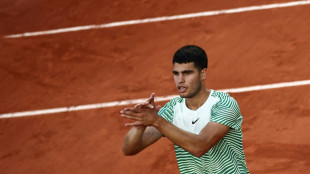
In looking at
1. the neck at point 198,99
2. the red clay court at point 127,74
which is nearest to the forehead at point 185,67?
the neck at point 198,99

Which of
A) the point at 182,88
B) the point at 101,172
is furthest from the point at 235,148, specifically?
the point at 101,172

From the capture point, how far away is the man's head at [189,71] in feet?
14.0

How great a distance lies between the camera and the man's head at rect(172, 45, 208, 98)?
4254 millimetres

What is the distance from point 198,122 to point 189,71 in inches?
16.4

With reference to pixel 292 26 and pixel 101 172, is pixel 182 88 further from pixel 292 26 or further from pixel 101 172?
pixel 292 26

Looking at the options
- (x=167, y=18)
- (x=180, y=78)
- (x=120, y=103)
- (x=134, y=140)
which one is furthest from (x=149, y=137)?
(x=167, y=18)

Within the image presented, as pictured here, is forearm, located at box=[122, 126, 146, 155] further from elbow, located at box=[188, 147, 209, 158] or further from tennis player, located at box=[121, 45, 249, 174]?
elbow, located at box=[188, 147, 209, 158]

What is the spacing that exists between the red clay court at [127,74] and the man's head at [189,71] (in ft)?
11.0

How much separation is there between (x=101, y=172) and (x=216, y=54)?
3381mm

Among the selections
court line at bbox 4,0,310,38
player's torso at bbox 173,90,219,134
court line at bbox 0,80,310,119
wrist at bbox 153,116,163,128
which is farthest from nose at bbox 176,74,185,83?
court line at bbox 4,0,310,38

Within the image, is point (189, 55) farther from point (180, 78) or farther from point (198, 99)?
point (198, 99)

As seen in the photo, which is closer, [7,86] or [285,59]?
[285,59]

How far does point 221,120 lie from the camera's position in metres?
4.08

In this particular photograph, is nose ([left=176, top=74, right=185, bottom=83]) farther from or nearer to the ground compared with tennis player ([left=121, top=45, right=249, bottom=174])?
farther from the ground
